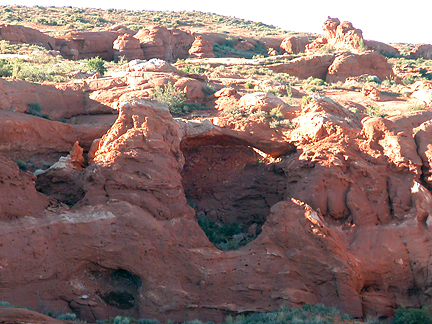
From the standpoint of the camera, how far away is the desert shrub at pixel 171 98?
1380cm

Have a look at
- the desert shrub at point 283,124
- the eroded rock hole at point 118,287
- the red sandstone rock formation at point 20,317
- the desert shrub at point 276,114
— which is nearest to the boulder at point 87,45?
the desert shrub at point 276,114

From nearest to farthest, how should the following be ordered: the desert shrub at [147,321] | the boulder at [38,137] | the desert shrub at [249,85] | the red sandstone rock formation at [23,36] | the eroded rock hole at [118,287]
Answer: the desert shrub at [147,321] → the eroded rock hole at [118,287] → the boulder at [38,137] → the desert shrub at [249,85] → the red sandstone rock formation at [23,36]

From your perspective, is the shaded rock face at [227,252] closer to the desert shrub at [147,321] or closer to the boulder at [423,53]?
the desert shrub at [147,321]

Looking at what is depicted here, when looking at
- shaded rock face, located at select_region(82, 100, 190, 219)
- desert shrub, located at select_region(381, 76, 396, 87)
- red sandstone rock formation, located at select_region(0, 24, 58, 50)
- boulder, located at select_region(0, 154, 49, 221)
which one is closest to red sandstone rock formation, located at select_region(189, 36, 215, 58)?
red sandstone rock formation, located at select_region(0, 24, 58, 50)

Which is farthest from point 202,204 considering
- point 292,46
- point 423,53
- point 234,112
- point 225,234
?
point 423,53

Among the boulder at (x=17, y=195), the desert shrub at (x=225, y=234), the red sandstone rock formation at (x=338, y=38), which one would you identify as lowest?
the desert shrub at (x=225, y=234)

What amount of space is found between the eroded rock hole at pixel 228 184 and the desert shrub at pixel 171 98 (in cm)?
148

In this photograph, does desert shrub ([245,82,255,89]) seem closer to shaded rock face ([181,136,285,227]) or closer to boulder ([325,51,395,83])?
shaded rock face ([181,136,285,227])

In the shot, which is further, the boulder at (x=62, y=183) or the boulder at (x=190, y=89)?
the boulder at (x=190, y=89)

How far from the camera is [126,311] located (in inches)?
338

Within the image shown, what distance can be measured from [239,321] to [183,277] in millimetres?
1349

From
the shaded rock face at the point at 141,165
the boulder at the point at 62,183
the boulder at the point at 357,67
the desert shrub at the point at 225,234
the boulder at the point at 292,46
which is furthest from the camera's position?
the boulder at the point at 292,46

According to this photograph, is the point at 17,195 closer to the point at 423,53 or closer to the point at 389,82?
the point at 389,82

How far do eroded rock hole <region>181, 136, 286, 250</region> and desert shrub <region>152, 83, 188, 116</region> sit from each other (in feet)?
4.85
